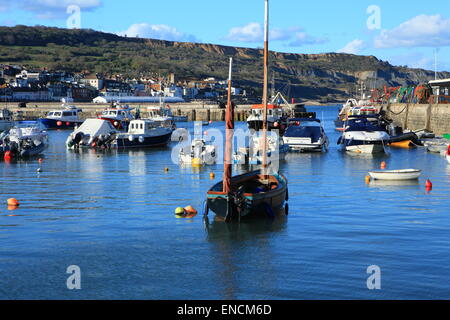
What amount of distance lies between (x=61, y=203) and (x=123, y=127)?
48.1 meters

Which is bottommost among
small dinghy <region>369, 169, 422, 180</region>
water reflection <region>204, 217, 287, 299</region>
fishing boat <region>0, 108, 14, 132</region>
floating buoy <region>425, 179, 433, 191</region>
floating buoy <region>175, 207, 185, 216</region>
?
water reflection <region>204, 217, 287, 299</region>

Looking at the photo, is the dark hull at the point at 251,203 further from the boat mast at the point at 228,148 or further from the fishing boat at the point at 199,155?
the fishing boat at the point at 199,155

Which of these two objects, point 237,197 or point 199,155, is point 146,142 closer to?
point 199,155

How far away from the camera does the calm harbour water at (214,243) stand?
723 inches

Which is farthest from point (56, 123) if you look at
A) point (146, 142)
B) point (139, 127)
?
point (146, 142)

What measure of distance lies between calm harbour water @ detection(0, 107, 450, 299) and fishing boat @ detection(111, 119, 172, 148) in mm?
23792

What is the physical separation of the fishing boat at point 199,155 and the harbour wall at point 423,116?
33.9m

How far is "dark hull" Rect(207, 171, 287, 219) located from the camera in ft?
83.6

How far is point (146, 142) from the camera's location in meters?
65.8

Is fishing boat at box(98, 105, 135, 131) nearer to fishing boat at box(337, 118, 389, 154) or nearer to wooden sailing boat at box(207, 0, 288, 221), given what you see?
fishing boat at box(337, 118, 389, 154)

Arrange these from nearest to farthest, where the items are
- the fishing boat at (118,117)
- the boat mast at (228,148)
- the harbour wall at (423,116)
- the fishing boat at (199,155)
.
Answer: the boat mast at (228,148) → the fishing boat at (199,155) → the harbour wall at (423,116) → the fishing boat at (118,117)

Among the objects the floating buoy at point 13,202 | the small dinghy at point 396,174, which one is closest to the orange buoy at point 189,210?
the floating buoy at point 13,202

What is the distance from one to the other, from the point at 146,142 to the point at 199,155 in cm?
1713

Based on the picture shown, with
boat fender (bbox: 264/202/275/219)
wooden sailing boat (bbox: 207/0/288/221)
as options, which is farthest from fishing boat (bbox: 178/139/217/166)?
boat fender (bbox: 264/202/275/219)
